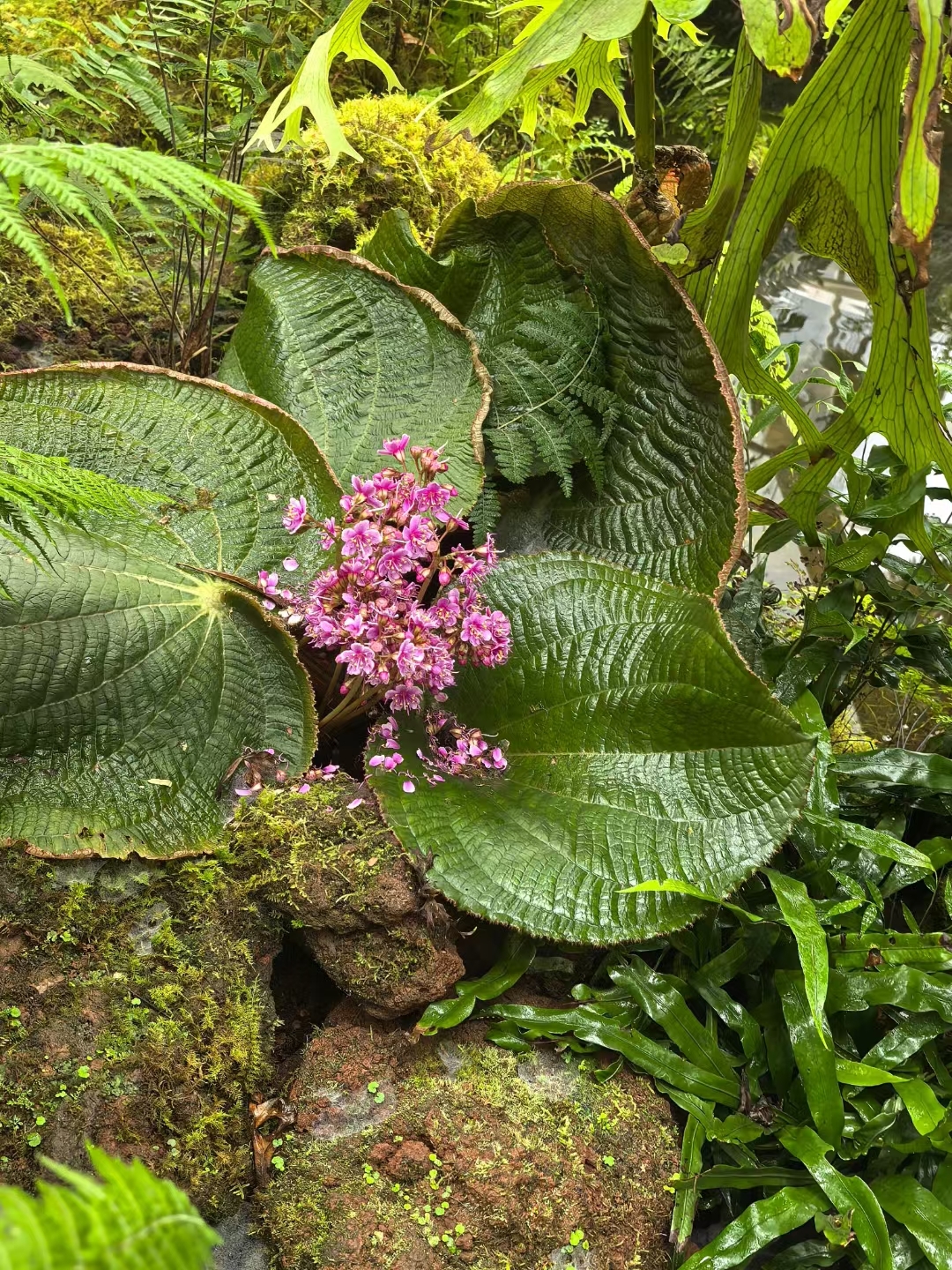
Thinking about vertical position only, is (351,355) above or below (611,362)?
below

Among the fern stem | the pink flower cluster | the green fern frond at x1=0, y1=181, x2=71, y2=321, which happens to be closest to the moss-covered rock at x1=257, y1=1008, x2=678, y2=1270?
the pink flower cluster

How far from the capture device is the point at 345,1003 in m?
1.41

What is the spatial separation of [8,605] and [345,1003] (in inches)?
31.1

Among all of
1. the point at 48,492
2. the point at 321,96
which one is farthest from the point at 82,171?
the point at 321,96

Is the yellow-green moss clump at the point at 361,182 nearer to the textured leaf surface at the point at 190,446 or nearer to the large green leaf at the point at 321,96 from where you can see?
the large green leaf at the point at 321,96

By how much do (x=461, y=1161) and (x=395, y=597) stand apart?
2.62 ft

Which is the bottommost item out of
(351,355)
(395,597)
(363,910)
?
(363,910)

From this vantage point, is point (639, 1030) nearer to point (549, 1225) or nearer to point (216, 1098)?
point (549, 1225)

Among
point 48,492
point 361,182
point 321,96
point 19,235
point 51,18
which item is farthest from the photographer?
point 51,18

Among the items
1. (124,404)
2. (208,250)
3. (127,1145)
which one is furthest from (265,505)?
(208,250)

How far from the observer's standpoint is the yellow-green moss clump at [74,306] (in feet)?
6.69

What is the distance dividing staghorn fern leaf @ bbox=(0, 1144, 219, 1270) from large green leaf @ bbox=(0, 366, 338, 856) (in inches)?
32.3

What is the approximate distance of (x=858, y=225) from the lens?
1.52 m

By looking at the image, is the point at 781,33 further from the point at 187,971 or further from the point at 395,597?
the point at 187,971
